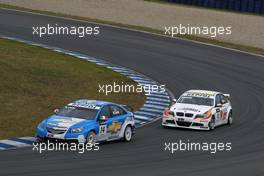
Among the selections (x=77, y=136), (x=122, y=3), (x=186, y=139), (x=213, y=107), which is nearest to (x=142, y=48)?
(x=122, y=3)

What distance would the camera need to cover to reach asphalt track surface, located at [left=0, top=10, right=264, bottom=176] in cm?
2019

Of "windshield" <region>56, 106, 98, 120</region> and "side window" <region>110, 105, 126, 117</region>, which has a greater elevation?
"windshield" <region>56, 106, 98, 120</region>

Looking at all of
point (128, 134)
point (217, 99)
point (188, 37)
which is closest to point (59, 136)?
point (128, 134)

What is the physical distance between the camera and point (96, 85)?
35.2 meters

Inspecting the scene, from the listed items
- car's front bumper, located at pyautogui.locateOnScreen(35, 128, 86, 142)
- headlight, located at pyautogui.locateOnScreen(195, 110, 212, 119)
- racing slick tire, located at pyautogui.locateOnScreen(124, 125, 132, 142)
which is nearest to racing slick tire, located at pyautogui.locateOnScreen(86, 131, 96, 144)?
car's front bumper, located at pyautogui.locateOnScreen(35, 128, 86, 142)

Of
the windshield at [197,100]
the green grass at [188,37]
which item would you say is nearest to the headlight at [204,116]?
the windshield at [197,100]

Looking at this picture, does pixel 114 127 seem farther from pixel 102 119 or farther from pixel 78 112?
pixel 78 112

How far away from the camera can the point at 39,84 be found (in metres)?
32.8

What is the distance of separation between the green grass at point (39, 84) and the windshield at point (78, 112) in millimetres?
1581

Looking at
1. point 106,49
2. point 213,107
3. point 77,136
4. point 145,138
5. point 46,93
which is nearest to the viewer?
point 77,136

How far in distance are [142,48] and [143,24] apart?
841 centimetres

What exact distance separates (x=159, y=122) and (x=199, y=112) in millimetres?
1846

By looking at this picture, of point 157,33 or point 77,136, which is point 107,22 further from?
point 77,136

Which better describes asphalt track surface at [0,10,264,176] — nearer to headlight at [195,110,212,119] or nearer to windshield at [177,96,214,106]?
headlight at [195,110,212,119]
